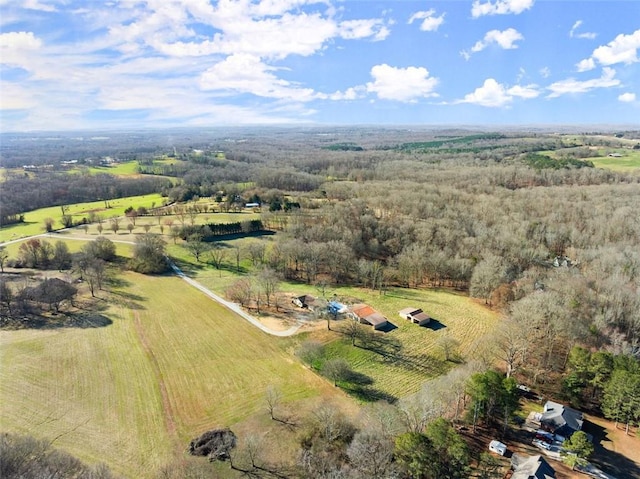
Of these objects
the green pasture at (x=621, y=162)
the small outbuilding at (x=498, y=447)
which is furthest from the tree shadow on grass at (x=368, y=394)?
the green pasture at (x=621, y=162)

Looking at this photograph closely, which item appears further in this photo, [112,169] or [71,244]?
[112,169]

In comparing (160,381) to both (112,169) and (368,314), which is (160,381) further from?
(112,169)

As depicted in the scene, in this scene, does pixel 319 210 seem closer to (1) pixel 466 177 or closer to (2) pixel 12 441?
(1) pixel 466 177

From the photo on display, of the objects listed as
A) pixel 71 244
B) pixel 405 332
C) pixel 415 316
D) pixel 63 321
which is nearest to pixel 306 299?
pixel 405 332

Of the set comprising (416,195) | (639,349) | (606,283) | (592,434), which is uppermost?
(416,195)

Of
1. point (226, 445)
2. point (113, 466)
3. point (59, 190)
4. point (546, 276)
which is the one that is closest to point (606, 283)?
point (546, 276)

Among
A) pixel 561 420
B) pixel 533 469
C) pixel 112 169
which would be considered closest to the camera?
pixel 533 469
